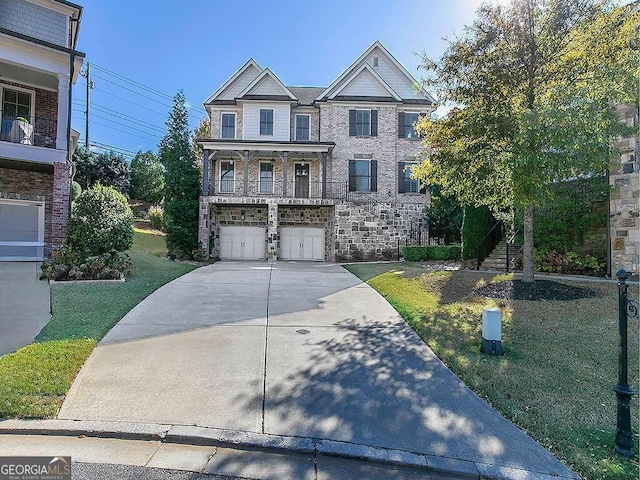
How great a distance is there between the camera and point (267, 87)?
20.4m

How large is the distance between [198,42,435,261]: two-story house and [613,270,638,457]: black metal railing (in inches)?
604

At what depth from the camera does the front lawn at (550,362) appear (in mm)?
3113

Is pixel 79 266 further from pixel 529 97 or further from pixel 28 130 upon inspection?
pixel 529 97

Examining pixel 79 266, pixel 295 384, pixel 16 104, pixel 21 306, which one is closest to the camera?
pixel 295 384

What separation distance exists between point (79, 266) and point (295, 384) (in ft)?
26.1

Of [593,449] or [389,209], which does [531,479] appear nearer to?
[593,449]

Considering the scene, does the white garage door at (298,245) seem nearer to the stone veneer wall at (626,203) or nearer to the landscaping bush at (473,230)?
the landscaping bush at (473,230)

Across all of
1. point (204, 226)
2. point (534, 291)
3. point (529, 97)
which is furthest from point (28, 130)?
point (534, 291)

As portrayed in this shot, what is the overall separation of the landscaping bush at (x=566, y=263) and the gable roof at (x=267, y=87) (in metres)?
15.1

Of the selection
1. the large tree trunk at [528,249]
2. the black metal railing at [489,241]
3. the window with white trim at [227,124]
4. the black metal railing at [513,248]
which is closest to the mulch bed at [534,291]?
the large tree trunk at [528,249]

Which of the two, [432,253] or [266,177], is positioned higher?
[266,177]

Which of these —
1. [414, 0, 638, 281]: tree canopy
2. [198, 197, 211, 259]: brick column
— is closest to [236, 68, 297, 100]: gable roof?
[198, 197, 211, 259]: brick column

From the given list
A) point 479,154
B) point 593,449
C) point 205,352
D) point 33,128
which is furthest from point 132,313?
point 33,128

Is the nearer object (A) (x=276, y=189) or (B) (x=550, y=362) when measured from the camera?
(B) (x=550, y=362)
